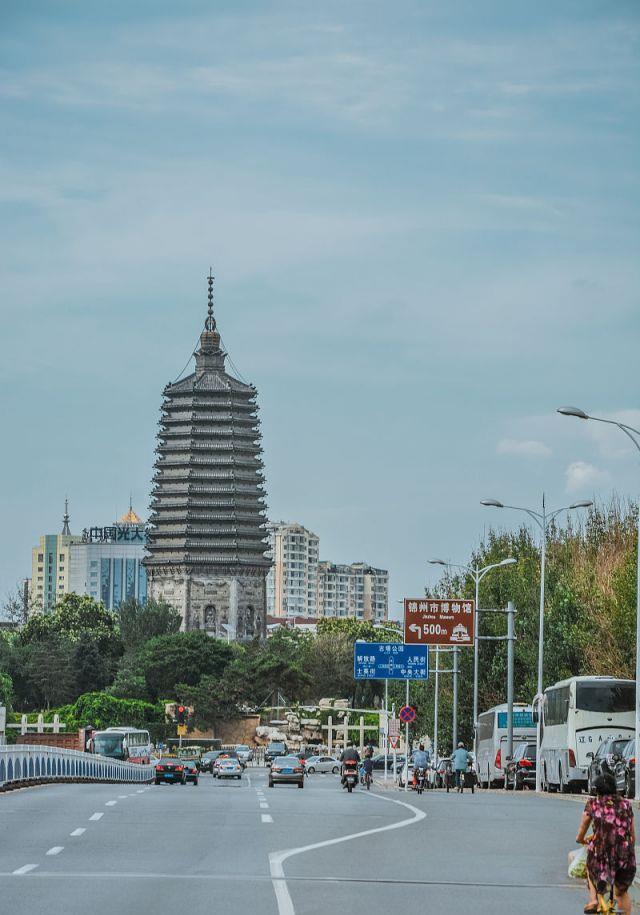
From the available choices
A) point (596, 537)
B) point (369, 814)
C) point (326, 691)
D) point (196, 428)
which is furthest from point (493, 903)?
point (196, 428)

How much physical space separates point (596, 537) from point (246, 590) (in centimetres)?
9838

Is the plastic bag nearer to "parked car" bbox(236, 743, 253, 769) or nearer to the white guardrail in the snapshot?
the white guardrail

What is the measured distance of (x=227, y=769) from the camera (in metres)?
80.6

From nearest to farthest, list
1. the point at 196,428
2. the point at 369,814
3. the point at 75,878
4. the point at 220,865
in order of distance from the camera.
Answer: the point at 75,878, the point at 220,865, the point at 369,814, the point at 196,428

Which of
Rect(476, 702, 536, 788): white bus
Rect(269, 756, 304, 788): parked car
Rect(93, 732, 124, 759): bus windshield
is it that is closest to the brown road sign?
Rect(476, 702, 536, 788): white bus

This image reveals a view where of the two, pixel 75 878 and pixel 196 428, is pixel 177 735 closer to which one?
pixel 196 428

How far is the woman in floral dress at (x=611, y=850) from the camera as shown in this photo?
1417 cm

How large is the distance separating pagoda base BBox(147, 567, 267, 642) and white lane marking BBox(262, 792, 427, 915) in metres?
152

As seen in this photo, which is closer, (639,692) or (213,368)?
(639,692)

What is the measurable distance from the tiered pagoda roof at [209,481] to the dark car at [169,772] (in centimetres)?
12230

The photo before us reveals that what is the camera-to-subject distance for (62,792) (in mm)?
41062

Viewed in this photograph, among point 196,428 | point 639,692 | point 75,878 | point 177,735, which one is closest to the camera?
point 75,878

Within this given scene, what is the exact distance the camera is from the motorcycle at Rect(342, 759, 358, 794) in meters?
50.2

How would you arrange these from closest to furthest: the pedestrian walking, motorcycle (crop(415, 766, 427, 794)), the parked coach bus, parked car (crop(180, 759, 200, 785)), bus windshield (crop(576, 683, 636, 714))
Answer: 1. bus windshield (crop(576, 683, 636, 714))
2. motorcycle (crop(415, 766, 427, 794))
3. the pedestrian walking
4. parked car (crop(180, 759, 200, 785))
5. the parked coach bus
